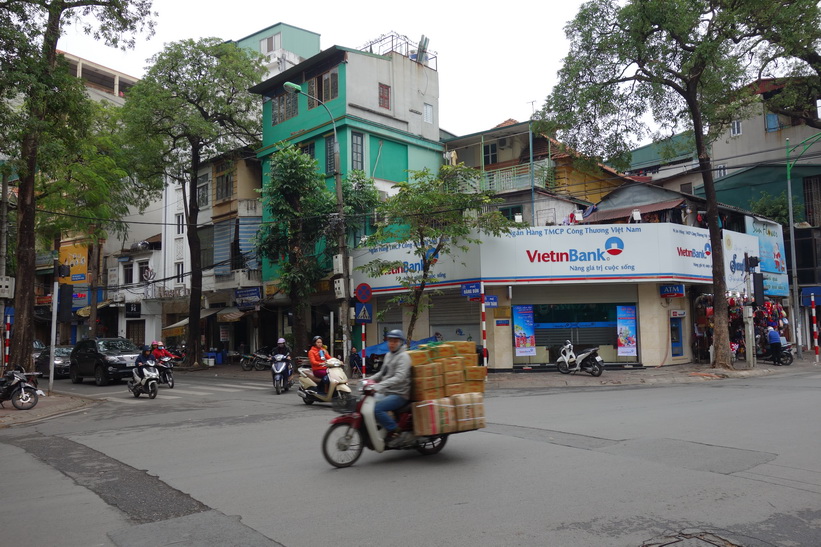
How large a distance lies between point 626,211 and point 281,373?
15764mm

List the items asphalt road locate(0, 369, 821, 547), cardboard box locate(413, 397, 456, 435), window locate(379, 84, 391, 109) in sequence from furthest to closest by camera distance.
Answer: window locate(379, 84, 391, 109) < cardboard box locate(413, 397, 456, 435) < asphalt road locate(0, 369, 821, 547)

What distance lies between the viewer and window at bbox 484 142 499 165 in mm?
31439

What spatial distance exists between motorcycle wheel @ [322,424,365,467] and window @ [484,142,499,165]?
25918 millimetres

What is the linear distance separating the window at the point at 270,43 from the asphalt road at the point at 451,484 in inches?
1511

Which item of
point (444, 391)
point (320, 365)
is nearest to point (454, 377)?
point (444, 391)

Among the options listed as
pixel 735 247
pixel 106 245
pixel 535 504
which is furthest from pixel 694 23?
pixel 106 245

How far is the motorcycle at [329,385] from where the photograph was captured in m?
13.2

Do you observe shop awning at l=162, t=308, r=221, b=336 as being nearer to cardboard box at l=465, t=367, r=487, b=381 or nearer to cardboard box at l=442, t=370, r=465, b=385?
cardboard box at l=465, t=367, r=487, b=381

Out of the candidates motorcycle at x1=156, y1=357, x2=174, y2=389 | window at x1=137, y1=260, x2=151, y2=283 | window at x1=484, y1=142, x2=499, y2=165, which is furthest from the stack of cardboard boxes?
window at x1=137, y1=260, x2=151, y2=283

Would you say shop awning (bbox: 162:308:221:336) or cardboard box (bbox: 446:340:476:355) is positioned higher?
shop awning (bbox: 162:308:221:336)

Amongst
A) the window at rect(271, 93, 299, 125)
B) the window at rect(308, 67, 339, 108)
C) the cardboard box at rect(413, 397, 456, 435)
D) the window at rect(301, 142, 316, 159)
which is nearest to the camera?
the cardboard box at rect(413, 397, 456, 435)

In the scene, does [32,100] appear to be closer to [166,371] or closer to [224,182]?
[166,371]

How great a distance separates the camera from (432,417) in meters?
6.98

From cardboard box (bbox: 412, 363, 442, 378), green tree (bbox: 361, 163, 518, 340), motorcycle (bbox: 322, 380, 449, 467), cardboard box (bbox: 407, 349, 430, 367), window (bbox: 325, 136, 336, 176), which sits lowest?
motorcycle (bbox: 322, 380, 449, 467)
